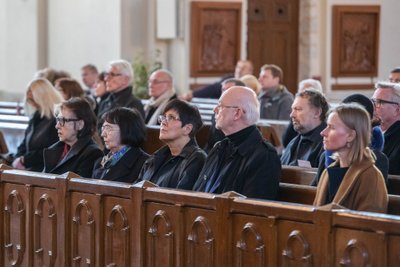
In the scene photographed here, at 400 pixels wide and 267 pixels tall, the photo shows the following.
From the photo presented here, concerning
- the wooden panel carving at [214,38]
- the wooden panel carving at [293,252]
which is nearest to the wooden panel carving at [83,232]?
the wooden panel carving at [293,252]

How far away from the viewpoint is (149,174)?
6074 millimetres

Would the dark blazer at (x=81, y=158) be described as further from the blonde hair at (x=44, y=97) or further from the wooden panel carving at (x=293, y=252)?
the wooden panel carving at (x=293, y=252)

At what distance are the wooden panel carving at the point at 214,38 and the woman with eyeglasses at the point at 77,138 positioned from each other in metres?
8.52

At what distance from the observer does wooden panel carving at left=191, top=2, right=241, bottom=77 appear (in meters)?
15.4

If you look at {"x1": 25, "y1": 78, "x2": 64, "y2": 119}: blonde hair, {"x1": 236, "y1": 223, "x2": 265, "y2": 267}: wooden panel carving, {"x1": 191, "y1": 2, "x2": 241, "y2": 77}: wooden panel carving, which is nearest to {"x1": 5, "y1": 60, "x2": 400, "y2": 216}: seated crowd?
{"x1": 25, "y1": 78, "x2": 64, "y2": 119}: blonde hair

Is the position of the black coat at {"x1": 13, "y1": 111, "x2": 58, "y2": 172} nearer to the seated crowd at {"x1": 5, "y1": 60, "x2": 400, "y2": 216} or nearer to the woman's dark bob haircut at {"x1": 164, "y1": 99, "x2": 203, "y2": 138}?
the seated crowd at {"x1": 5, "y1": 60, "x2": 400, "y2": 216}

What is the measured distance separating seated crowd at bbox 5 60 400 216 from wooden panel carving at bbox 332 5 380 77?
26.6ft

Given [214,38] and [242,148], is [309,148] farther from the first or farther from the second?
[214,38]

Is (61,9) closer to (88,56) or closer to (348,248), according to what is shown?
(88,56)

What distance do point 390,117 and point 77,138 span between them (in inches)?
80.2

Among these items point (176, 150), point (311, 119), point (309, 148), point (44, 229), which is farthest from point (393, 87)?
point (44, 229)

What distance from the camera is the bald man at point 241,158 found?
17.9ft

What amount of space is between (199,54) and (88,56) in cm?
195

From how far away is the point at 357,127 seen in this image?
4.95 m
